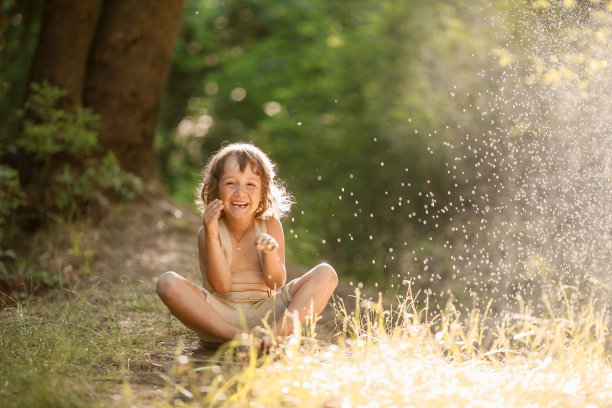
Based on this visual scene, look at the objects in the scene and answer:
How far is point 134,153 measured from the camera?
7840mm

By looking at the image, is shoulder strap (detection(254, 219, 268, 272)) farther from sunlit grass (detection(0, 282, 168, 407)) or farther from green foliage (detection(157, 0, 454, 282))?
green foliage (detection(157, 0, 454, 282))

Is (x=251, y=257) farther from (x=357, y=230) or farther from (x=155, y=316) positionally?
(x=357, y=230)

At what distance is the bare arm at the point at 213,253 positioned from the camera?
12.1ft

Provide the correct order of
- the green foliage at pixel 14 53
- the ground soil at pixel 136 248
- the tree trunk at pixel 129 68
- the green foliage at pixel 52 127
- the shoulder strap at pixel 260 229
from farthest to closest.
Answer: the green foliage at pixel 14 53 → the tree trunk at pixel 129 68 → the green foliage at pixel 52 127 → the ground soil at pixel 136 248 → the shoulder strap at pixel 260 229

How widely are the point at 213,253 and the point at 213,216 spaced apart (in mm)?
191

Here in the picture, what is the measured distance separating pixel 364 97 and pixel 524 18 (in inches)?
163

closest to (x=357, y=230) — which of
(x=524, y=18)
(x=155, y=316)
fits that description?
(x=524, y=18)

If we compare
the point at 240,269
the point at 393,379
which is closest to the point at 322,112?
the point at 240,269

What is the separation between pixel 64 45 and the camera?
7.26 metres

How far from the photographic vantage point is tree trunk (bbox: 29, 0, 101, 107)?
717 cm

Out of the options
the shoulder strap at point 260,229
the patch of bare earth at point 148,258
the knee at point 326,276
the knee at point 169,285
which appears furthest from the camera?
the patch of bare earth at point 148,258

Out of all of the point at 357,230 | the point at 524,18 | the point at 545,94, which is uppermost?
the point at 524,18

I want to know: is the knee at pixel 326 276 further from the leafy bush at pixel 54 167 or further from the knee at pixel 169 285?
the leafy bush at pixel 54 167

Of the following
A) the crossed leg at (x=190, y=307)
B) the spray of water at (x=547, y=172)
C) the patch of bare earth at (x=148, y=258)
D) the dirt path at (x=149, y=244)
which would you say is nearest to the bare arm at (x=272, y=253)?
the crossed leg at (x=190, y=307)
